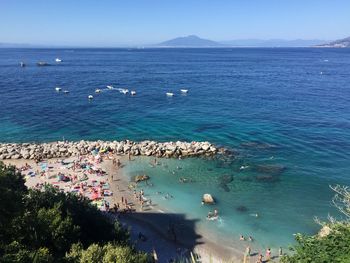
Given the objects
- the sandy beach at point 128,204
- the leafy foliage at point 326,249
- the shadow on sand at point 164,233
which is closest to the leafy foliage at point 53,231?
the sandy beach at point 128,204

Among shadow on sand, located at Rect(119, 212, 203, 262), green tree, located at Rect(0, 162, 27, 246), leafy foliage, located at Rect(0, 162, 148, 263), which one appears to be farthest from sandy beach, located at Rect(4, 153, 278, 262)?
green tree, located at Rect(0, 162, 27, 246)

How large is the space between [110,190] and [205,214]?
1119 centimetres

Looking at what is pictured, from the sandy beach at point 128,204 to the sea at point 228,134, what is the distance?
4.60 feet

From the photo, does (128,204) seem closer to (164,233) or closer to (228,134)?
(164,233)

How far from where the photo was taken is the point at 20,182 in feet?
93.5

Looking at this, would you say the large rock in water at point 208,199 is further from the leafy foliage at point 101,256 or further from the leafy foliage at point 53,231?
the leafy foliage at point 101,256

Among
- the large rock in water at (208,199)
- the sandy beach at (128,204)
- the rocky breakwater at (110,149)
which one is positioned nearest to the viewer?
the sandy beach at (128,204)

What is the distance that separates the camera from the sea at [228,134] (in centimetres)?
3556

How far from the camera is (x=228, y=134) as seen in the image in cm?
5672

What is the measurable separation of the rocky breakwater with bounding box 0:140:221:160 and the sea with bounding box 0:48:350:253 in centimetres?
199

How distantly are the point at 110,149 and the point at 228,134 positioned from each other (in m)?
18.9

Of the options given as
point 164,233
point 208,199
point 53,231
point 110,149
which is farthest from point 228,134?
point 53,231

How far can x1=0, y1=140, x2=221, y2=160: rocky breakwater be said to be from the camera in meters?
47.9

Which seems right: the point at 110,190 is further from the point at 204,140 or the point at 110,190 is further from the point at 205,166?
the point at 204,140
